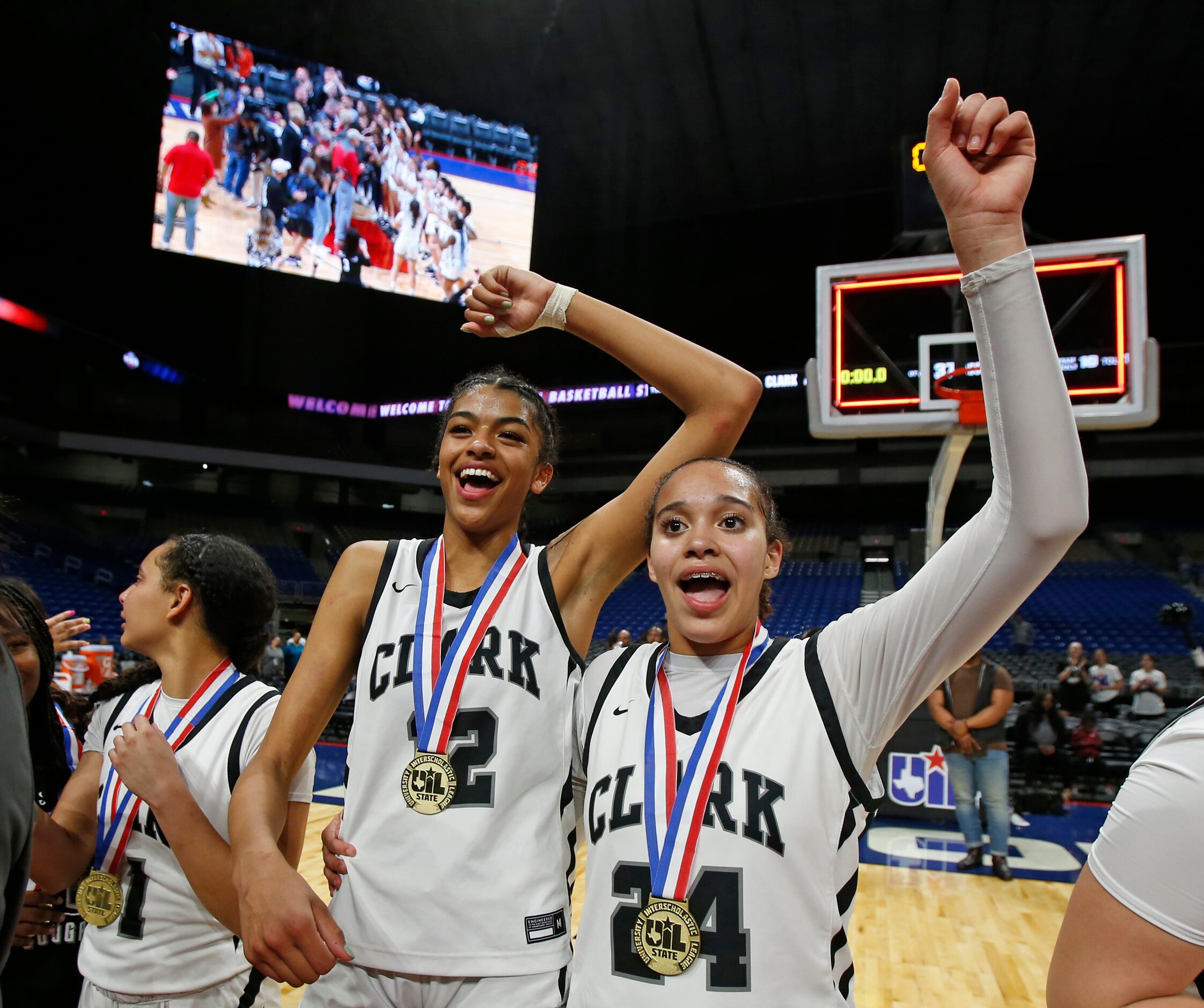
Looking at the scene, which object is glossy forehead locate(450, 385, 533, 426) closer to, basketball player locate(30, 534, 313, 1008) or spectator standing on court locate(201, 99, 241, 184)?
basketball player locate(30, 534, 313, 1008)

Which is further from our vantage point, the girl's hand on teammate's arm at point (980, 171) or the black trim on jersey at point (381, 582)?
the black trim on jersey at point (381, 582)

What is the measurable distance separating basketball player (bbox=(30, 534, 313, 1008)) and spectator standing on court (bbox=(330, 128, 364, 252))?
10.7 m

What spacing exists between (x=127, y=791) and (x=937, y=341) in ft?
18.6

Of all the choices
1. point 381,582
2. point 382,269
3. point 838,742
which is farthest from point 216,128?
point 838,742

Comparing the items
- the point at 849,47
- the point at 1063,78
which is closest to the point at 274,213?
the point at 849,47

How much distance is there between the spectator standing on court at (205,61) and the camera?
10.6m

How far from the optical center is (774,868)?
4.51 ft

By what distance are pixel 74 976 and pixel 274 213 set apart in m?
11.5

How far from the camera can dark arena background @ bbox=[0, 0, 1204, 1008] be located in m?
8.62

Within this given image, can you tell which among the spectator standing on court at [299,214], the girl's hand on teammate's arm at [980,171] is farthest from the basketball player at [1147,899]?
the spectator standing on court at [299,214]

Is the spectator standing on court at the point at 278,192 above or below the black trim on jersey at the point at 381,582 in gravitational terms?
above

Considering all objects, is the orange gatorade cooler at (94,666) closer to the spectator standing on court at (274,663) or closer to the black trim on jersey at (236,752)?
the spectator standing on court at (274,663)

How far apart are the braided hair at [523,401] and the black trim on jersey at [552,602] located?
0.26 m

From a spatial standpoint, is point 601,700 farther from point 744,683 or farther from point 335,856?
point 335,856
